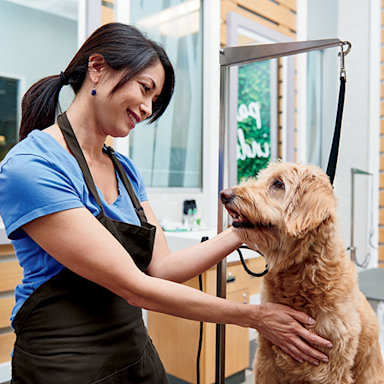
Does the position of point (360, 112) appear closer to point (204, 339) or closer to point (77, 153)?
point (204, 339)

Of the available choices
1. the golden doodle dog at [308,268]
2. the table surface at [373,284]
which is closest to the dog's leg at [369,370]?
the golden doodle dog at [308,268]

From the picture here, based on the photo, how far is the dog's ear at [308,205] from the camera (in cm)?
100

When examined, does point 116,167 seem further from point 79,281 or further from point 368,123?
point 368,123

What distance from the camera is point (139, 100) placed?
1.05 metres

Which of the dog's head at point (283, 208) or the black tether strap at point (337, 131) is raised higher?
the black tether strap at point (337, 131)

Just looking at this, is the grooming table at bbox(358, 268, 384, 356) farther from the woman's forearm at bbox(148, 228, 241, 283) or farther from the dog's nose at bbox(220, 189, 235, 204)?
the dog's nose at bbox(220, 189, 235, 204)

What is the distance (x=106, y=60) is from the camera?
102 centimetres

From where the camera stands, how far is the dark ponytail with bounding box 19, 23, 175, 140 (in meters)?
1.02

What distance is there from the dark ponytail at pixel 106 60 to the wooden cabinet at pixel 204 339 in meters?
1.21

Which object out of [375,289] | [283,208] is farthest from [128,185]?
[375,289]

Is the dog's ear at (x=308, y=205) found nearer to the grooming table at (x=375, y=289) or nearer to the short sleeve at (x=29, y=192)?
the short sleeve at (x=29, y=192)

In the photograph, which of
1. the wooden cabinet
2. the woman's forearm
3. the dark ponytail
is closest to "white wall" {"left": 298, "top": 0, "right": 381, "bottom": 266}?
the wooden cabinet

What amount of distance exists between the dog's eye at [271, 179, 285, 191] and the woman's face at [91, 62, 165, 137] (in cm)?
41

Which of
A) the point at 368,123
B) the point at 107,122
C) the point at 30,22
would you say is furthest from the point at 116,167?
the point at 368,123
